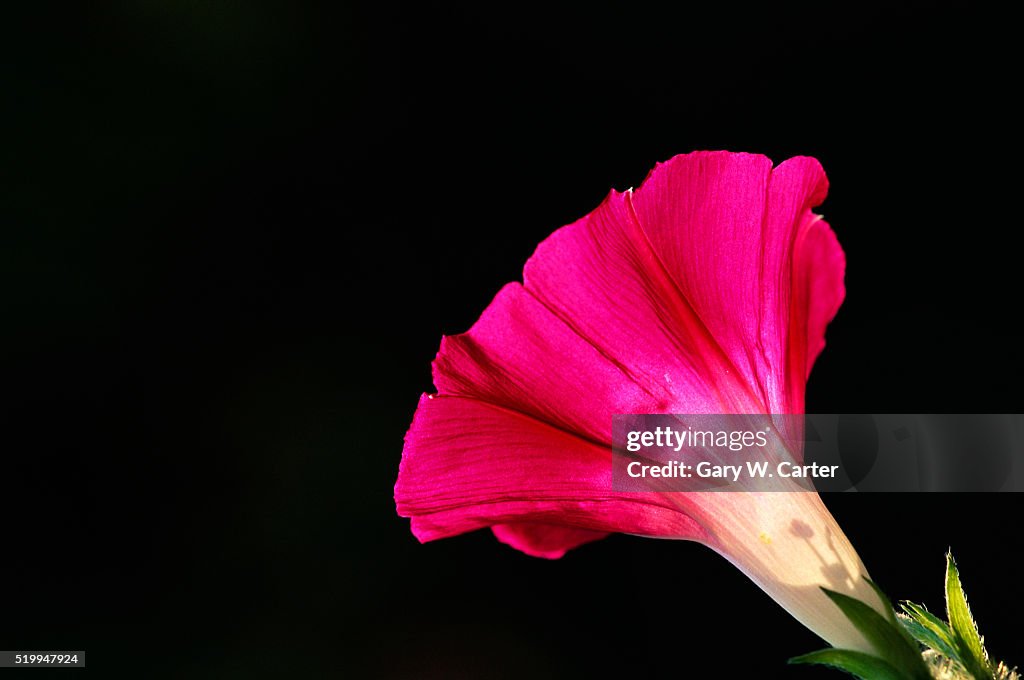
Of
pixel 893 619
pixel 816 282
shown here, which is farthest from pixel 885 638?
pixel 816 282

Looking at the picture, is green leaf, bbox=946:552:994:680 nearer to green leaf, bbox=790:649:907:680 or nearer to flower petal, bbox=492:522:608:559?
green leaf, bbox=790:649:907:680

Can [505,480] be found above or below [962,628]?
above

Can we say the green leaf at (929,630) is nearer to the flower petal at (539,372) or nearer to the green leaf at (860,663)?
the green leaf at (860,663)

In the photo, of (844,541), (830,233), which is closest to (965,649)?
(844,541)

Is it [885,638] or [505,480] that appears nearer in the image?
[885,638]

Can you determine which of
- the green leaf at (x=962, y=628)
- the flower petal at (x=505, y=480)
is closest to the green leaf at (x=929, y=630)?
the green leaf at (x=962, y=628)

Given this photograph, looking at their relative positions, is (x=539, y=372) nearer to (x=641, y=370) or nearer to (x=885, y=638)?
(x=641, y=370)

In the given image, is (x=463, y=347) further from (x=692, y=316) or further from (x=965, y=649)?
(x=965, y=649)
